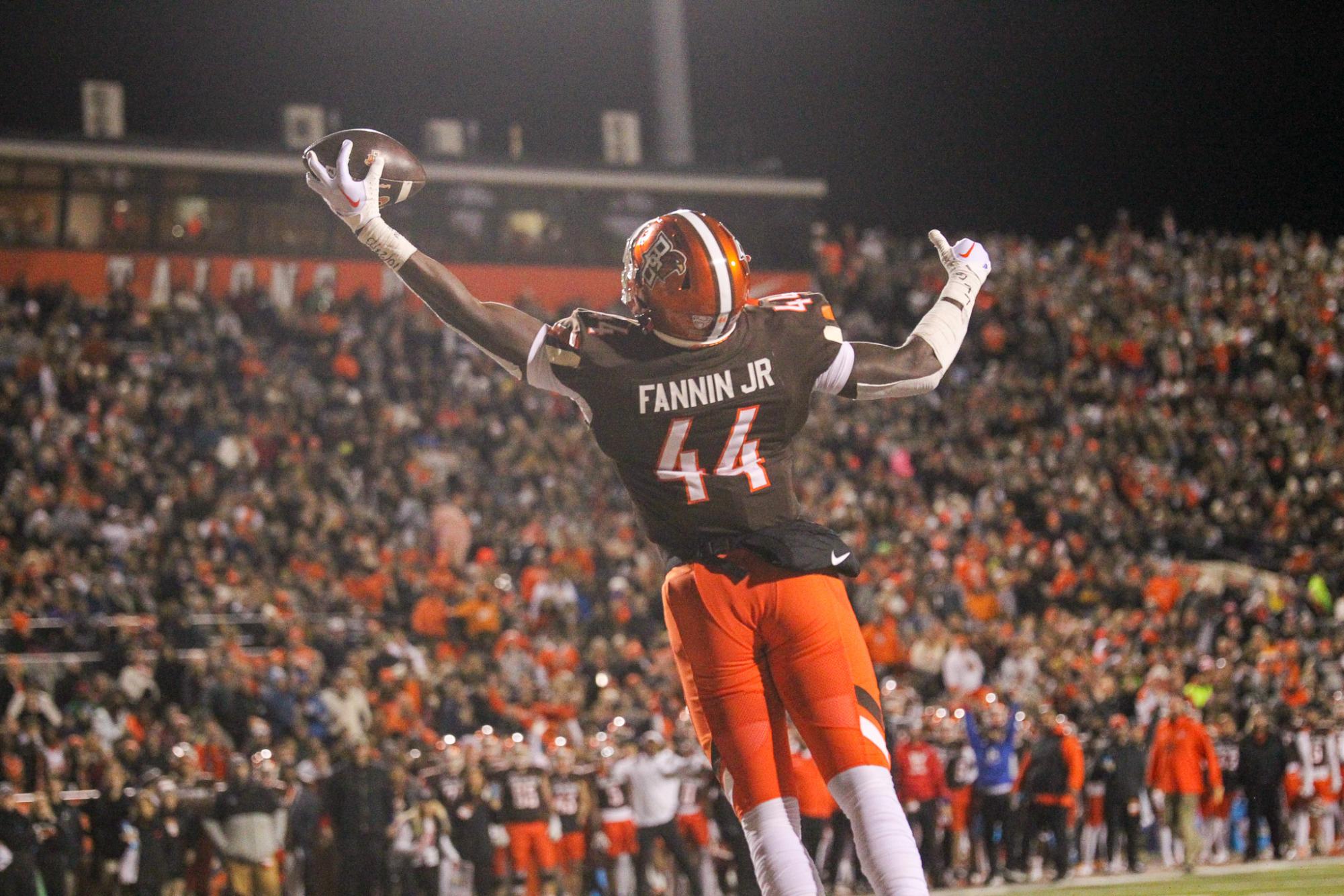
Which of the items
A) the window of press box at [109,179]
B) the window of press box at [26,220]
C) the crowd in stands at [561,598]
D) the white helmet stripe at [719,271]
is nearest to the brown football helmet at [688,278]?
the white helmet stripe at [719,271]

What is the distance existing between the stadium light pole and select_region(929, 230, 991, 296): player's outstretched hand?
25.1 metres

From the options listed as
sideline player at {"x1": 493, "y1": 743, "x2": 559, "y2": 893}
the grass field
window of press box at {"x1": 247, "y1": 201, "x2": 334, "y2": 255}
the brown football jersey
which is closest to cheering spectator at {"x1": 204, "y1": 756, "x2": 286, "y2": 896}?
sideline player at {"x1": 493, "y1": 743, "x2": 559, "y2": 893}

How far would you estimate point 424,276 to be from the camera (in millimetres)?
4641

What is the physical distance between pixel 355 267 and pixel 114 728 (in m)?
14.2

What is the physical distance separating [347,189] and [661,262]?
953 millimetres

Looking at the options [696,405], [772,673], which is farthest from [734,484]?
[772,673]

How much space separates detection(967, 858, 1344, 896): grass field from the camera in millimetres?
11596

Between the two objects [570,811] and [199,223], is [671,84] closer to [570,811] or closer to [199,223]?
[199,223]

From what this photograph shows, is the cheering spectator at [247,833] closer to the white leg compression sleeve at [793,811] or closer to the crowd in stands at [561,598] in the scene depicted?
the crowd in stands at [561,598]

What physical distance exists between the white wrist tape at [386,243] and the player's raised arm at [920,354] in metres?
1.25

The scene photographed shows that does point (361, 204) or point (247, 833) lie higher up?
Result: point (361, 204)

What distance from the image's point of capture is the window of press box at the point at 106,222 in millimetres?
25609

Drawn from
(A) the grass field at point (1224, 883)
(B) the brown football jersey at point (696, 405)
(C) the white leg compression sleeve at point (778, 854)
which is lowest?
(A) the grass field at point (1224, 883)

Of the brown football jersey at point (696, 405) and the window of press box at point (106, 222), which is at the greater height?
the window of press box at point (106, 222)
